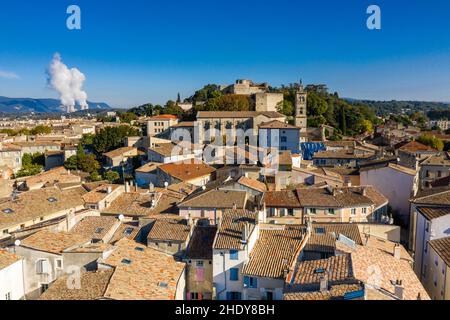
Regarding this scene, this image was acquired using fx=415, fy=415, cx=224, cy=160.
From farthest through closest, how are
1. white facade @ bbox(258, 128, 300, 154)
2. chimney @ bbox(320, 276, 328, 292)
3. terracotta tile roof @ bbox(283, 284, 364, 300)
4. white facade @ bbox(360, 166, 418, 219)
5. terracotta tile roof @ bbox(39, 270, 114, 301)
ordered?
white facade @ bbox(258, 128, 300, 154) < white facade @ bbox(360, 166, 418, 219) < terracotta tile roof @ bbox(39, 270, 114, 301) < chimney @ bbox(320, 276, 328, 292) < terracotta tile roof @ bbox(283, 284, 364, 300)

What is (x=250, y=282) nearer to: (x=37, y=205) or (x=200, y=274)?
(x=200, y=274)

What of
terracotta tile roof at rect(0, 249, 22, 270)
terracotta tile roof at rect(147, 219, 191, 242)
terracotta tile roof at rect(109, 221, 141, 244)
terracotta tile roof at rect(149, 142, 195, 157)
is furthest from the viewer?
terracotta tile roof at rect(149, 142, 195, 157)

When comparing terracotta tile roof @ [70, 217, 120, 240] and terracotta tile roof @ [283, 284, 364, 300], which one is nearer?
terracotta tile roof @ [283, 284, 364, 300]

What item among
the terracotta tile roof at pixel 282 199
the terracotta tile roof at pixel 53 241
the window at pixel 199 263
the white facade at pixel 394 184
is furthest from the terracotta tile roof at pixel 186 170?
the window at pixel 199 263

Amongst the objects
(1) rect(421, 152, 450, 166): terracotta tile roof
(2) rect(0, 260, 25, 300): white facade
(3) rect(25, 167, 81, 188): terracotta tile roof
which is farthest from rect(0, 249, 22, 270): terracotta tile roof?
(1) rect(421, 152, 450, 166): terracotta tile roof

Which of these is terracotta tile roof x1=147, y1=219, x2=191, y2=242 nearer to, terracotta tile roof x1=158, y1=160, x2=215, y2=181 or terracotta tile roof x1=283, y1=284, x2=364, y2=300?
terracotta tile roof x1=283, y1=284, x2=364, y2=300

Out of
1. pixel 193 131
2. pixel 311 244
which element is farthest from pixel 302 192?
pixel 193 131
